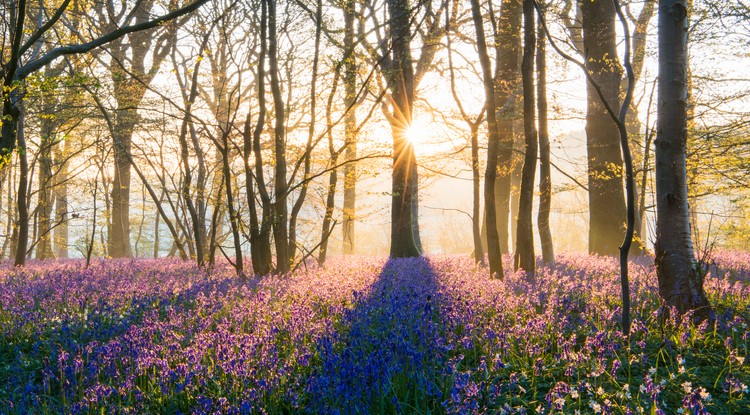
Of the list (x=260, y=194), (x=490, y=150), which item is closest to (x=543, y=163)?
(x=490, y=150)

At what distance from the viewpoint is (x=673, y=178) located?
16.4 ft

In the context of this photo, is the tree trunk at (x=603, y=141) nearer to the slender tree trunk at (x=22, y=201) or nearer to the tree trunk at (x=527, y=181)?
the tree trunk at (x=527, y=181)

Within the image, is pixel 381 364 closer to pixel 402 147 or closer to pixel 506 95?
pixel 402 147

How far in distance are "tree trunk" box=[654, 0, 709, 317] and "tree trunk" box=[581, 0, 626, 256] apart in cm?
957

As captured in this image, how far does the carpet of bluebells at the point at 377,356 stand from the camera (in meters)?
3.23

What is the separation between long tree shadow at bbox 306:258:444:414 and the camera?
314 centimetres

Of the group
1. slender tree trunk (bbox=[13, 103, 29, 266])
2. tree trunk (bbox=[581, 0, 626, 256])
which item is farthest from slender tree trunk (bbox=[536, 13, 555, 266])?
slender tree trunk (bbox=[13, 103, 29, 266])

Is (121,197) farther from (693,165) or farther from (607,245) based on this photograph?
(693,165)

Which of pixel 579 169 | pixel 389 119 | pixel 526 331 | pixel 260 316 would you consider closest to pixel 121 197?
pixel 389 119

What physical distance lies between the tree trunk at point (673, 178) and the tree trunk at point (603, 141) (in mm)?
9570

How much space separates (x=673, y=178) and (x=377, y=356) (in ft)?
11.5

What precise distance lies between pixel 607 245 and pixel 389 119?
24.3 ft

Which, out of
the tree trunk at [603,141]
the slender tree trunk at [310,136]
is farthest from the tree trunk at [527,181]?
the tree trunk at [603,141]

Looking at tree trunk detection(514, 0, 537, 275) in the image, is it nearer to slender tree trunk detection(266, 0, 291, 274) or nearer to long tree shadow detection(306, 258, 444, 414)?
long tree shadow detection(306, 258, 444, 414)
